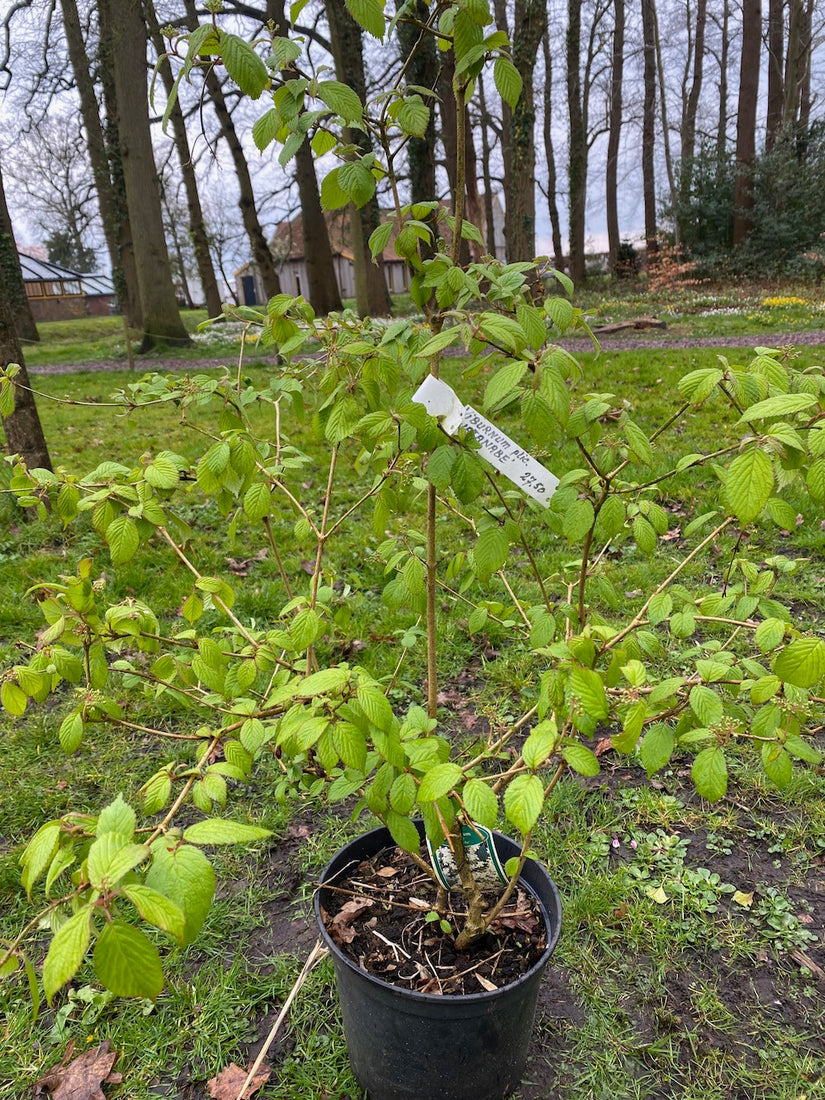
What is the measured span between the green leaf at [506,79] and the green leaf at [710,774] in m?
1.10

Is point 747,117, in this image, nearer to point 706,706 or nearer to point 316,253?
point 316,253

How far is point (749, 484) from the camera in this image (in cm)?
99

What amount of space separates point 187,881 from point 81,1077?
134 cm

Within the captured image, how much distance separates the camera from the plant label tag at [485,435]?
1169 mm

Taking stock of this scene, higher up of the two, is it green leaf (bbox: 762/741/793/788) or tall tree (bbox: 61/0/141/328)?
tall tree (bbox: 61/0/141/328)

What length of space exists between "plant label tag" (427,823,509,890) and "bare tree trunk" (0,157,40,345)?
462 cm

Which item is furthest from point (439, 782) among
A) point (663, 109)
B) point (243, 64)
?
point (663, 109)

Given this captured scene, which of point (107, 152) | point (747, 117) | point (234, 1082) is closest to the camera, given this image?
point (234, 1082)

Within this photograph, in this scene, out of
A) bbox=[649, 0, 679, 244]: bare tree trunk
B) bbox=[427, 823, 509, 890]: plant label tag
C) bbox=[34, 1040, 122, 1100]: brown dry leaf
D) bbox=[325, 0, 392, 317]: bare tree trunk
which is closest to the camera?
bbox=[427, 823, 509, 890]: plant label tag

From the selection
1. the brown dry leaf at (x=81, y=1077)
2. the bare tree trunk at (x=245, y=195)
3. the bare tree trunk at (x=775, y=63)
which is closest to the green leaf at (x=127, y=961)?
the brown dry leaf at (x=81, y=1077)

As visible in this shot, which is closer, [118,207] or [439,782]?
[439,782]

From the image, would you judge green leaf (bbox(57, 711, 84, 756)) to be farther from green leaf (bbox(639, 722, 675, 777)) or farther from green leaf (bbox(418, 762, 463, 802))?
green leaf (bbox(639, 722, 675, 777))

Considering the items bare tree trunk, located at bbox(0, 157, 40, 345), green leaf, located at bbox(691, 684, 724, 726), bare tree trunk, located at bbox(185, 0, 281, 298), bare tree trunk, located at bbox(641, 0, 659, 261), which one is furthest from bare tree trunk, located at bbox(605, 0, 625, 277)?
green leaf, located at bbox(691, 684, 724, 726)

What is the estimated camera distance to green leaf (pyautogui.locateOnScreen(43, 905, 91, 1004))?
2.20 ft
